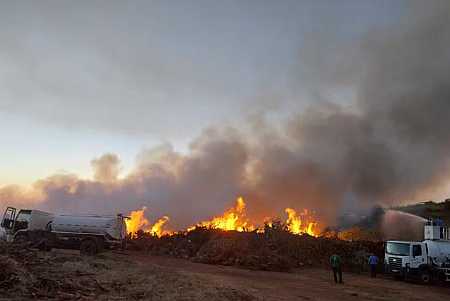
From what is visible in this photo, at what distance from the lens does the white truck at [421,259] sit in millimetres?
27047

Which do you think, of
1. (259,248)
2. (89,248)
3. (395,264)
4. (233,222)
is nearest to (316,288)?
(395,264)

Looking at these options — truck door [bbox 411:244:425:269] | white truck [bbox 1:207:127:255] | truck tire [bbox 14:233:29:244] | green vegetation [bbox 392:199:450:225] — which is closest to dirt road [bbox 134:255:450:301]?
truck door [bbox 411:244:425:269]

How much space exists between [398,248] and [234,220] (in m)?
19.6

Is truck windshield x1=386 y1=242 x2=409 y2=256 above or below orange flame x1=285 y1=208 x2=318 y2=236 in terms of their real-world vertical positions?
below

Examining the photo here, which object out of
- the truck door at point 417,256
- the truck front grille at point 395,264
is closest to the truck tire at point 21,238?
the truck front grille at point 395,264

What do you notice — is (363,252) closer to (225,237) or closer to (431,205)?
(225,237)

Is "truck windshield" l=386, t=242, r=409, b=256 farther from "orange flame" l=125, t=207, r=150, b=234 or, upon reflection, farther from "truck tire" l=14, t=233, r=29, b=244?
"truck tire" l=14, t=233, r=29, b=244

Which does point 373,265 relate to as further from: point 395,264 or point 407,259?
point 407,259

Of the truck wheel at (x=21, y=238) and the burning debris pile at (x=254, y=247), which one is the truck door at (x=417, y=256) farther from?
the truck wheel at (x=21, y=238)

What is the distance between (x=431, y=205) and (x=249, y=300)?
5999 cm

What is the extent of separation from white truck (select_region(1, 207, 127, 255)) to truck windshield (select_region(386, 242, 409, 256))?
2029 cm

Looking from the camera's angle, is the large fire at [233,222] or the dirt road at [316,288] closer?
the dirt road at [316,288]

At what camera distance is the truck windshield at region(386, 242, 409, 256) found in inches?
1090

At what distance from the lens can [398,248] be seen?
28.1m
